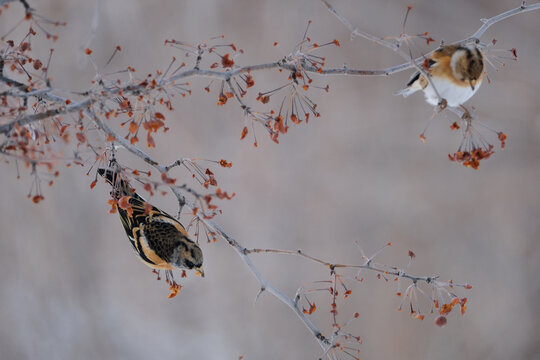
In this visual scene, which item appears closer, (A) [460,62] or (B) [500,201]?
(A) [460,62]

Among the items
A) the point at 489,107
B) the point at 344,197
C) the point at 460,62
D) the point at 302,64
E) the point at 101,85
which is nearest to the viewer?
the point at 101,85

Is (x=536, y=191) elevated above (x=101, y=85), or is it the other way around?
(x=536, y=191)

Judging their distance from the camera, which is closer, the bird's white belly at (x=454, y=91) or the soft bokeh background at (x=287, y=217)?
the bird's white belly at (x=454, y=91)

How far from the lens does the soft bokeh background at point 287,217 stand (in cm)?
310

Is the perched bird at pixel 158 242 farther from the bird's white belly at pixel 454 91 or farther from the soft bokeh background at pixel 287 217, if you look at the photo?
the soft bokeh background at pixel 287 217

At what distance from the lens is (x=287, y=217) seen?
3.28m

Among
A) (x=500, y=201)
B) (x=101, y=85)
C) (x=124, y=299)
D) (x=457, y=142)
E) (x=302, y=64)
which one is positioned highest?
(x=457, y=142)

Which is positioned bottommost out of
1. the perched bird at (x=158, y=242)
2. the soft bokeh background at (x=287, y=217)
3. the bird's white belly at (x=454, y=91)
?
the perched bird at (x=158, y=242)

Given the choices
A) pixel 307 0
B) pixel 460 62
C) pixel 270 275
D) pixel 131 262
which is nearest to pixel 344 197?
pixel 270 275

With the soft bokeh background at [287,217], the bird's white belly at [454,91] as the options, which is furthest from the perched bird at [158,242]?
the soft bokeh background at [287,217]

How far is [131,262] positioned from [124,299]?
0.76 feet

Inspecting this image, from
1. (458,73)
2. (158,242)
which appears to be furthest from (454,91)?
(158,242)

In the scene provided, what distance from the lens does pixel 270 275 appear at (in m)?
3.29

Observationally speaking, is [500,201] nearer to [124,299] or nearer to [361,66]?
[361,66]
